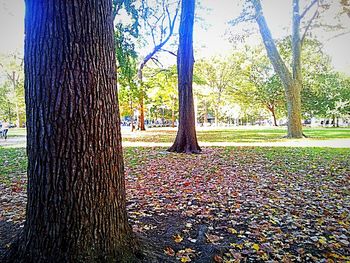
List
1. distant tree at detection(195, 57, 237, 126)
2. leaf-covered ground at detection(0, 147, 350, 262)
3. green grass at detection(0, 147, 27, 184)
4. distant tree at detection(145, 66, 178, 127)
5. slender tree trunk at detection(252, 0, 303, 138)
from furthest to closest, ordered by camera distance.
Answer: distant tree at detection(195, 57, 237, 126) < distant tree at detection(145, 66, 178, 127) < slender tree trunk at detection(252, 0, 303, 138) < green grass at detection(0, 147, 27, 184) < leaf-covered ground at detection(0, 147, 350, 262)

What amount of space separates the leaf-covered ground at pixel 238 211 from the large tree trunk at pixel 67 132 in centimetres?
88

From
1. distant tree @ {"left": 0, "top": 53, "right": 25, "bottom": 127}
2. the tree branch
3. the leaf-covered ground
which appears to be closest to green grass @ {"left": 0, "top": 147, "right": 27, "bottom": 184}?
the leaf-covered ground

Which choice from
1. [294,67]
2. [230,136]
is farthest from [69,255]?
[230,136]

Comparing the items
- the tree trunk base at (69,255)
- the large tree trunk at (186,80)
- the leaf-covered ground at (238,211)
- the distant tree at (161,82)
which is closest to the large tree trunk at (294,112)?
the large tree trunk at (186,80)

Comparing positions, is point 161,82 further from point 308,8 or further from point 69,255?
point 69,255

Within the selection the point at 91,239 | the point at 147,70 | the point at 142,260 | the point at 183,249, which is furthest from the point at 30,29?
the point at 147,70

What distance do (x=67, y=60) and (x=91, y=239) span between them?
4.39 feet

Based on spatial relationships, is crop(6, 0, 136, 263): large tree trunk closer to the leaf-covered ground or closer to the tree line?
the tree line

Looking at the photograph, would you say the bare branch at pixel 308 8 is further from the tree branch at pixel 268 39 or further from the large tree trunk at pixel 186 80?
the large tree trunk at pixel 186 80

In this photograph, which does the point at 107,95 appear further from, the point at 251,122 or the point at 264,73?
the point at 251,122

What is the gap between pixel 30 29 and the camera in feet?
6.79

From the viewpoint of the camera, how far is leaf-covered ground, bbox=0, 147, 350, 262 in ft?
9.13

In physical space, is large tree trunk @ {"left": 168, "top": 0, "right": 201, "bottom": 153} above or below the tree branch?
below

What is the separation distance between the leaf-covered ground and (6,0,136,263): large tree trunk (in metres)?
0.88
